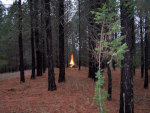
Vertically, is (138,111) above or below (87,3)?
below

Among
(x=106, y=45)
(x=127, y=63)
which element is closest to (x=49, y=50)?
(x=127, y=63)

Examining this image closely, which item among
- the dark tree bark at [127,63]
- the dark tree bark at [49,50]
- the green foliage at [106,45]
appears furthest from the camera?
the dark tree bark at [49,50]

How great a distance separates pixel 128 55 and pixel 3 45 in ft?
81.2

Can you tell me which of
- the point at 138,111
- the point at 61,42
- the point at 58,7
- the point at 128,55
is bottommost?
the point at 138,111

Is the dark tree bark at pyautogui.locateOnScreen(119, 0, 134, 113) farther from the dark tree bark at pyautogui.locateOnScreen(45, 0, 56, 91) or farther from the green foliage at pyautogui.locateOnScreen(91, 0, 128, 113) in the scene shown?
the dark tree bark at pyautogui.locateOnScreen(45, 0, 56, 91)

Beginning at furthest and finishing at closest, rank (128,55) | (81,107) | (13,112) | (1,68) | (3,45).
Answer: (1,68), (3,45), (81,107), (13,112), (128,55)

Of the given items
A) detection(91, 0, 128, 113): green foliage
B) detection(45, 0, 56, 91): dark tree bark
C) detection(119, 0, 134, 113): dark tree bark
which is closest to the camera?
detection(91, 0, 128, 113): green foliage

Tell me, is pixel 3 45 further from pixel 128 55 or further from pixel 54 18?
pixel 128 55

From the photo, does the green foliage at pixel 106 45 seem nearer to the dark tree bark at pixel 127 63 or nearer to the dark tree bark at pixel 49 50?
the dark tree bark at pixel 127 63

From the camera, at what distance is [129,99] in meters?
5.28

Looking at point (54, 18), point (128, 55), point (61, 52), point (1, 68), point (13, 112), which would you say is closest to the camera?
point (128, 55)

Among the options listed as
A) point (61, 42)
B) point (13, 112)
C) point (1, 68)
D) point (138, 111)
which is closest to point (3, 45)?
point (1, 68)

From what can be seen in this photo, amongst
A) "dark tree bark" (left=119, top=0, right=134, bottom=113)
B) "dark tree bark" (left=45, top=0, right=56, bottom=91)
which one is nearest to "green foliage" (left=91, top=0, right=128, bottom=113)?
"dark tree bark" (left=119, top=0, right=134, bottom=113)

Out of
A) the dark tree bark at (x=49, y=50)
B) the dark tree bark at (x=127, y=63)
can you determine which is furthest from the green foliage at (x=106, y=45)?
the dark tree bark at (x=49, y=50)
